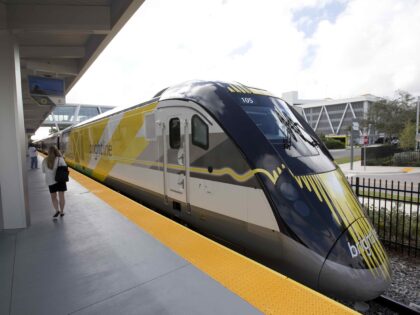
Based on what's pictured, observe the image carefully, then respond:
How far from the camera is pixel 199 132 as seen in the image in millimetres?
4656

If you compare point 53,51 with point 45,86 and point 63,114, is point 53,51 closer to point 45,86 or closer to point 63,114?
point 45,86

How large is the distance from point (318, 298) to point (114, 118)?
779 centimetres

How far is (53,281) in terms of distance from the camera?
9.83 feet

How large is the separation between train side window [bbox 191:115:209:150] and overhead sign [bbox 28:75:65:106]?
6929 millimetres

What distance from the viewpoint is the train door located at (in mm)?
4996

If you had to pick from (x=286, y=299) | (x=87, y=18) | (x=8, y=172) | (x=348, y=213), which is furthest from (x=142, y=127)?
(x=286, y=299)

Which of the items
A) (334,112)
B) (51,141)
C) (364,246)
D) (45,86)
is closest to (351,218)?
(364,246)

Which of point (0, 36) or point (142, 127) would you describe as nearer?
point (0, 36)

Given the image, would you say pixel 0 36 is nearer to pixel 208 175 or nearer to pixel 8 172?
pixel 8 172

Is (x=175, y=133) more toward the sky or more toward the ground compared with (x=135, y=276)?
more toward the sky

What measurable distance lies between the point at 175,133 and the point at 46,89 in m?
6.43

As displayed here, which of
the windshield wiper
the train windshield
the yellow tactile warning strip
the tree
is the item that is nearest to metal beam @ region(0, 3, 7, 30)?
the yellow tactile warning strip

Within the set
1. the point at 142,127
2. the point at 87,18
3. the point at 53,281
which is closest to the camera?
the point at 53,281

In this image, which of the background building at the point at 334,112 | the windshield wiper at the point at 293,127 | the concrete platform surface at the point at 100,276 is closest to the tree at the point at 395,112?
the windshield wiper at the point at 293,127
